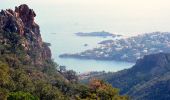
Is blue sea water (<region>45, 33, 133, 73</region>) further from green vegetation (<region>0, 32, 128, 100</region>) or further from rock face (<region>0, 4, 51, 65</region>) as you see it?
green vegetation (<region>0, 32, 128, 100</region>)

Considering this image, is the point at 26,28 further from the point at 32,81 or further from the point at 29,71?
the point at 32,81

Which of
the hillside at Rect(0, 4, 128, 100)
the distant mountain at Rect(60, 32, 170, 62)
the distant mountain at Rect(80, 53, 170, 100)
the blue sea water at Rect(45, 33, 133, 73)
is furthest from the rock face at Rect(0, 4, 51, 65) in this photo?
the distant mountain at Rect(60, 32, 170, 62)

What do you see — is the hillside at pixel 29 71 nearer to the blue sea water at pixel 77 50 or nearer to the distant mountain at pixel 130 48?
the blue sea water at pixel 77 50

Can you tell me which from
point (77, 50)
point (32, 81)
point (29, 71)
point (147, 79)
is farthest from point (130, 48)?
point (32, 81)

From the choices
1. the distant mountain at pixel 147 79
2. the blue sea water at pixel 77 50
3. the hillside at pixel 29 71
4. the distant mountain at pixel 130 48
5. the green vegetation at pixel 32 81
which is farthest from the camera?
the distant mountain at pixel 130 48

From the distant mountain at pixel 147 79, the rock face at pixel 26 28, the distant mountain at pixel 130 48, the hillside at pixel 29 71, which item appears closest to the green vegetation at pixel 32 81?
the hillside at pixel 29 71

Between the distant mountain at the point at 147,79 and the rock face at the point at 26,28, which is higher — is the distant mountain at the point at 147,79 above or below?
below

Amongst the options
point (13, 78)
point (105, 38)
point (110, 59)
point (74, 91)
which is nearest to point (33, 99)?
point (13, 78)
